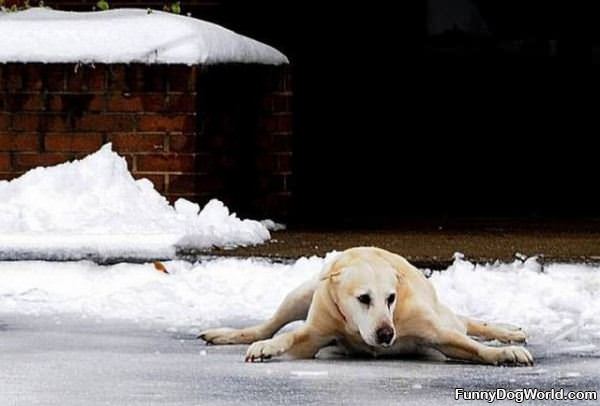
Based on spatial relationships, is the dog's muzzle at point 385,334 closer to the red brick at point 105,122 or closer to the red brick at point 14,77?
the red brick at point 105,122

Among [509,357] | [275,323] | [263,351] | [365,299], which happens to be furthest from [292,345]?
[509,357]

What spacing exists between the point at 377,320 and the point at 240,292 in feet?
7.78

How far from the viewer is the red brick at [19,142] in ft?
35.9

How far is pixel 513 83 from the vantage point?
14.8m

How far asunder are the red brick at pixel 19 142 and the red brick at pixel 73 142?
8 centimetres

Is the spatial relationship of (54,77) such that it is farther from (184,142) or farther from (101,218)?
(101,218)

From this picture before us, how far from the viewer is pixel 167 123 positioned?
1073 centimetres

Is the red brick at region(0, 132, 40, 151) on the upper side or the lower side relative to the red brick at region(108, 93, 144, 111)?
lower

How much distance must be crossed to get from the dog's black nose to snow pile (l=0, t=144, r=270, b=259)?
3.34 m

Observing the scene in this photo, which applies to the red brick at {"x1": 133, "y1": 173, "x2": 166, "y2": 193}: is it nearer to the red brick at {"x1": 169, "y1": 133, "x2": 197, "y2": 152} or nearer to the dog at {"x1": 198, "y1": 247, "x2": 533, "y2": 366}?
the red brick at {"x1": 169, "y1": 133, "x2": 197, "y2": 152}

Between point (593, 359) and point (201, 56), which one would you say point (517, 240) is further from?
point (593, 359)

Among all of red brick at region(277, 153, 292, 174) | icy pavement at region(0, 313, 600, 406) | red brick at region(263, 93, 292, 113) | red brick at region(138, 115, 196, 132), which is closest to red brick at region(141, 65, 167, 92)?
red brick at region(138, 115, 196, 132)

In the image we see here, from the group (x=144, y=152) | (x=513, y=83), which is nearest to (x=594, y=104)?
(x=513, y=83)

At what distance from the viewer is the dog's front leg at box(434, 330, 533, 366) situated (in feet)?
21.6
